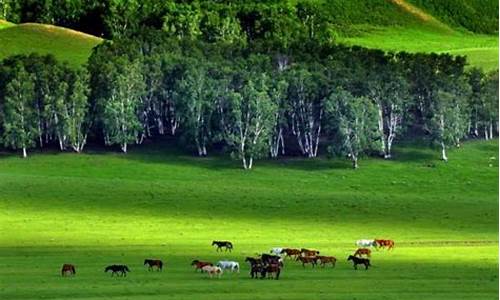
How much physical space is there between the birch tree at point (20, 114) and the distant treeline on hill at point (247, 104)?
9cm

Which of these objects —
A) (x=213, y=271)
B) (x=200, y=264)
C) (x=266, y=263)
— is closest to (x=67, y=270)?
(x=200, y=264)

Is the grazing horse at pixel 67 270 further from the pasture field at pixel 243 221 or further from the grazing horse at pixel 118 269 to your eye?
the grazing horse at pixel 118 269

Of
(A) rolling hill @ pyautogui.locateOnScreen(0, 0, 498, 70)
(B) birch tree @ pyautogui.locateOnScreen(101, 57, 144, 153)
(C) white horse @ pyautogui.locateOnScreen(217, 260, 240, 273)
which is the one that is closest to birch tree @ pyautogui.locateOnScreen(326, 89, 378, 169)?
(B) birch tree @ pyautogui.locateOnScreen(101, 57, 144, 153)

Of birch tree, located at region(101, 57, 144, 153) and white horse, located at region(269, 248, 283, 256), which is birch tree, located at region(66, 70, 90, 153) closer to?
birch tree, located at region(101, 57, 144, 153)

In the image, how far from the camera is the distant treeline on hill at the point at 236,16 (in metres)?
155

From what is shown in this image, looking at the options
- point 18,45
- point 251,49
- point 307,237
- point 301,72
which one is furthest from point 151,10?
point 307,237

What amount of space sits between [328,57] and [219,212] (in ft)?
126

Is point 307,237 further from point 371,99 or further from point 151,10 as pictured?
point 151,10

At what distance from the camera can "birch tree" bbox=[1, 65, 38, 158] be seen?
108750 millimetres

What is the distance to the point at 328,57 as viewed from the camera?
12131 cm

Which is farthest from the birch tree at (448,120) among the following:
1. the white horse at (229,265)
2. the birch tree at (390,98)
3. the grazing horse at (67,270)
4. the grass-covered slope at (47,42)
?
the grazing horse at (67,270)

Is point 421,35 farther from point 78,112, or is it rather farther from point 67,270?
point 67,270

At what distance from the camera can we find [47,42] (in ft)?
477

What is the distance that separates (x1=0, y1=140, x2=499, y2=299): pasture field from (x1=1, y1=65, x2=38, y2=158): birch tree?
1394 millimetres
